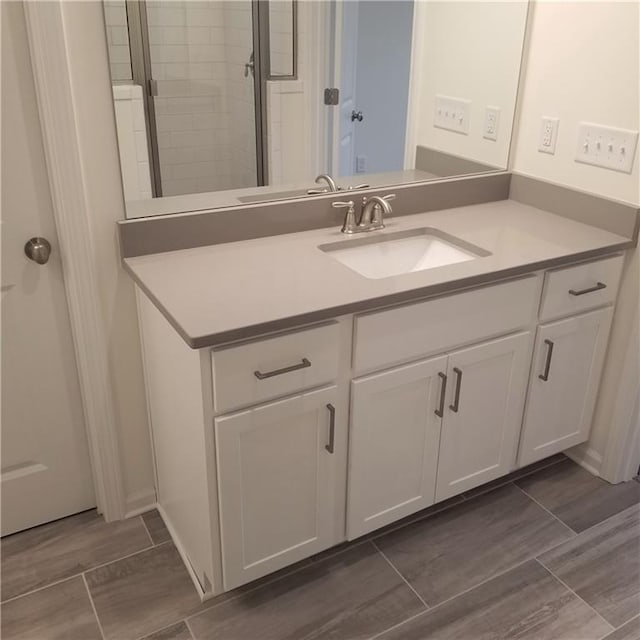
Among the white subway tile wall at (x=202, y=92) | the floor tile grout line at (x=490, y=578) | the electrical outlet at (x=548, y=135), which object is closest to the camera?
the white subway tile wall at (x=202, y=92)

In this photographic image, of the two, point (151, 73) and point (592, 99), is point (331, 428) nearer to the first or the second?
point (151, 73)

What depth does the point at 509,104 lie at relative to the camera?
2.24 meters

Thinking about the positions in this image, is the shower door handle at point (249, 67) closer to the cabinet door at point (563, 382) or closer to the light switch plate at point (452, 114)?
the light switch plate at point (452, 114)

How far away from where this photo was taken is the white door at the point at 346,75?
1.91m

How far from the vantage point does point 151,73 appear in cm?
166

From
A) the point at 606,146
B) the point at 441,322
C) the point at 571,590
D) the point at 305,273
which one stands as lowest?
the point at 571,590

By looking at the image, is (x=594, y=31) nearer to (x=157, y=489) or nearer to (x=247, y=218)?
(x=247, y=218)

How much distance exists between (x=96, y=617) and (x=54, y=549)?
0.30 metres

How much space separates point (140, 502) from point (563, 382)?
1.37 m

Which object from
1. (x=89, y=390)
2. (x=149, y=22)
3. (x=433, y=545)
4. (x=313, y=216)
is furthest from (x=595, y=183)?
(x=89, y=390)

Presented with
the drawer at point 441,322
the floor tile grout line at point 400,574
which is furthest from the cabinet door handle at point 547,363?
the floor tile grout line at point 400,574

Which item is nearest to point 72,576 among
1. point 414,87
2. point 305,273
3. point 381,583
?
point 381,583

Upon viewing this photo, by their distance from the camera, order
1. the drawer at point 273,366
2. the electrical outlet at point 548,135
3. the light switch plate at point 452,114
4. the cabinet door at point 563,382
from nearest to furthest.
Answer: the drawer at point 273,366 < the cabinet door at point 563,382 < the electrical outlet at point 548,135 < the light switch plate at point 452,114

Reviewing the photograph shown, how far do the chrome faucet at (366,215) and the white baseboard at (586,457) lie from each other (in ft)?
3.54
